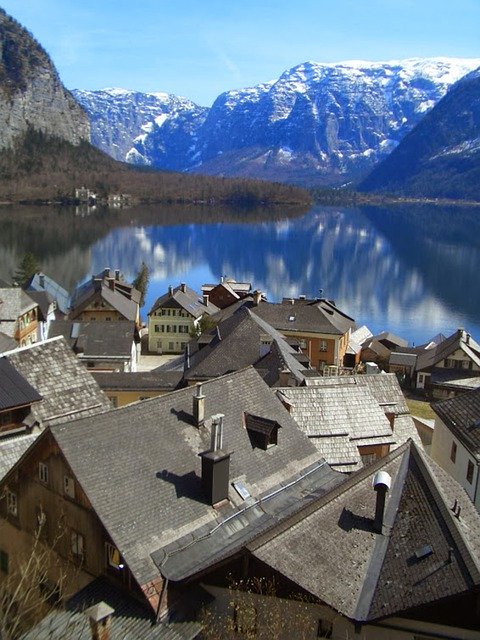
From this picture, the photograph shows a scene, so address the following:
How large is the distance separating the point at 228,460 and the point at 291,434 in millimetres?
4456

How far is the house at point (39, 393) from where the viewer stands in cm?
2307

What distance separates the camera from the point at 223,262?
158m

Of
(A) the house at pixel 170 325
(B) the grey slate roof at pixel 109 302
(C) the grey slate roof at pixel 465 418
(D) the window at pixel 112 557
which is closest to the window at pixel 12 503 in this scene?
(D) the window at pixel 112 557

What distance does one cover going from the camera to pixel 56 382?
2577cm

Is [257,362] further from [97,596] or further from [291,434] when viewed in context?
[97,596]

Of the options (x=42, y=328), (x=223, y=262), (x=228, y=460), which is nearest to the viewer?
(x=228, y=460)

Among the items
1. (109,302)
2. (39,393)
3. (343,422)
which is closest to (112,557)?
(39,393)

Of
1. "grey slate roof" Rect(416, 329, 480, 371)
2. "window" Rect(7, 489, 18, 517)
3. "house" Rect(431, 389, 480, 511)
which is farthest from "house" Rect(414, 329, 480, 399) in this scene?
"window" Rect(7, 489, 18, 517)

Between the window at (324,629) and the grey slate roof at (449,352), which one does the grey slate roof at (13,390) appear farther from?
the grey slate roof at (449,352)

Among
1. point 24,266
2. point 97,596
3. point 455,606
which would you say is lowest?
point 24,266

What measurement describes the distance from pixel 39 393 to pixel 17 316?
31.6 metres

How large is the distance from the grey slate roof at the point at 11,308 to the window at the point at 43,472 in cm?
3730

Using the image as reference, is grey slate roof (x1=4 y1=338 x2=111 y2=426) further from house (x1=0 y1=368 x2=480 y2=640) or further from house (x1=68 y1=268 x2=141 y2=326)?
house (x1=68 y1=268 x2=141 y2=326)

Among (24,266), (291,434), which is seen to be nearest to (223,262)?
(24,266)
